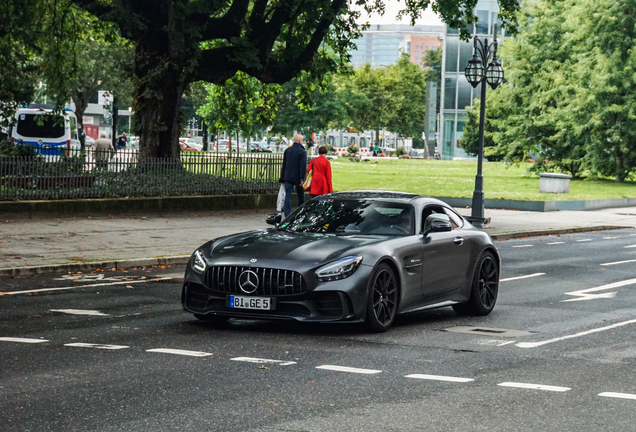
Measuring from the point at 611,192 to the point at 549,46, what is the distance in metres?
17.3

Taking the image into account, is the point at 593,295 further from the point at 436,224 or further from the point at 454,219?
the point at 436,224

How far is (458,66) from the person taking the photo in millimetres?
92312

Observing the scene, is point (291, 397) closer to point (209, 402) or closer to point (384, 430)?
point (209, 402)

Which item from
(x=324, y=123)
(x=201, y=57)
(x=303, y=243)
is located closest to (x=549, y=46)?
(x=324, y=123)

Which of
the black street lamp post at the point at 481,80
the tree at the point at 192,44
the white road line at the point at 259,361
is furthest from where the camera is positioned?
the tree at the point at 192,44

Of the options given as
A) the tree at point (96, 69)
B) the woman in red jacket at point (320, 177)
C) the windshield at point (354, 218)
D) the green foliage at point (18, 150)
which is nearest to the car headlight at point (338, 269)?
the windshield at point (354, 218)

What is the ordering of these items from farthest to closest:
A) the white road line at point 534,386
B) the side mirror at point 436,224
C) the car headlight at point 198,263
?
1. the side mirror at point 436,224
2. the car headlight at point 198,263
3. the white road line at point 534,386

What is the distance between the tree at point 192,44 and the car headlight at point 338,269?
1716 centimetres

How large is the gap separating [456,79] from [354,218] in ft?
276

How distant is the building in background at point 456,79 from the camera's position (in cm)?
9031

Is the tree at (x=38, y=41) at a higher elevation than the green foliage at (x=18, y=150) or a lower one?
higher

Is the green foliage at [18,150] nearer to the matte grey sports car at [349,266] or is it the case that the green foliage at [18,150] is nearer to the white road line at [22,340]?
the matte grey sports car at [349,266]

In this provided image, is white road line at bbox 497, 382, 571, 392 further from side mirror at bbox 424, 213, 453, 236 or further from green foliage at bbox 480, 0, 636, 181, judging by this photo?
green foliage at bbox 480, 0, 636, 181

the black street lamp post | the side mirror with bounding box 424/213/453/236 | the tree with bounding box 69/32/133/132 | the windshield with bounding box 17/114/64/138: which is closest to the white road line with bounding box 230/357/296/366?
the side mirror with bounding box 424/213/453/236
